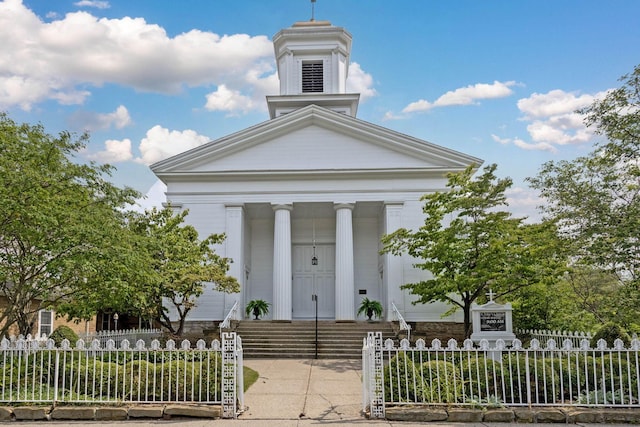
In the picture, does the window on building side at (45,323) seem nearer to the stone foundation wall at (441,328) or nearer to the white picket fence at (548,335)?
the stone foundation wall at (441,328)

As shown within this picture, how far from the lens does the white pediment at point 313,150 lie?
2550cm

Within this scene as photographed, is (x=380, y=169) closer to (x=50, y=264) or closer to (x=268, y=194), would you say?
(x=268, y=194)

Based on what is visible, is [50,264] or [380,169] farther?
[380,169]

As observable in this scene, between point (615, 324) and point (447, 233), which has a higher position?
point (447, 233)

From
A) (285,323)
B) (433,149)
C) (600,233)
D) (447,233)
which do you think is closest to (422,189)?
(433,149)

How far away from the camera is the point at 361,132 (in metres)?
25.9

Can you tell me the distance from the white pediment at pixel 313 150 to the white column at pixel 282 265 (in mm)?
2136

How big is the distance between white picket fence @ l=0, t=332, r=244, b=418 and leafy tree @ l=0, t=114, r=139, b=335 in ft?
5.28

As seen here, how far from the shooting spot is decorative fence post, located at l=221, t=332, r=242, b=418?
32.3 ft

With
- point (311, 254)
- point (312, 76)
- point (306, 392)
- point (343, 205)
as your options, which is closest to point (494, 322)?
point (306, 392)

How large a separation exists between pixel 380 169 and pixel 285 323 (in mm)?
7859

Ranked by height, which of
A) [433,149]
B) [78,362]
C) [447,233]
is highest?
[433,149]

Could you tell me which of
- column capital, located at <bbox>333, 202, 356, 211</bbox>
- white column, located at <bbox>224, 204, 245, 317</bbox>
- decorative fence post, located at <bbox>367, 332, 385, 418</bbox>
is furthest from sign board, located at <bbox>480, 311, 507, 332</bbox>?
white column, located at <bbox>224, 204, 245, 317</bbox>

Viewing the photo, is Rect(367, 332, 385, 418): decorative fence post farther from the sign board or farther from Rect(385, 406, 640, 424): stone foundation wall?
the sign board
